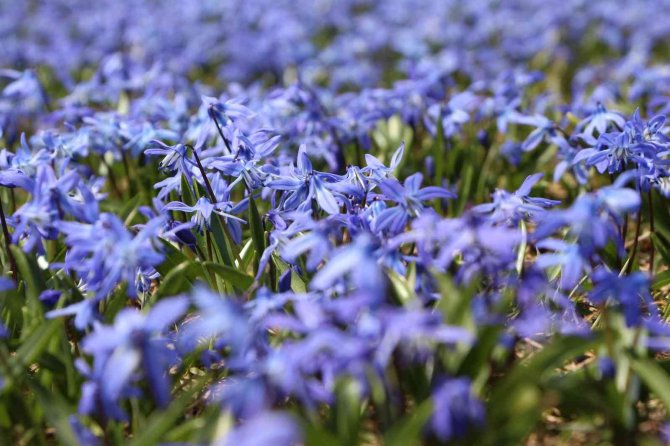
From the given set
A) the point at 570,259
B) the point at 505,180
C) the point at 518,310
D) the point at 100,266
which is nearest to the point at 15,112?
the point at 505,180

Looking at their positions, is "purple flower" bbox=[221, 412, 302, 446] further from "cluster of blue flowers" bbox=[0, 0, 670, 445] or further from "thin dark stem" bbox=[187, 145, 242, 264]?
"thin dark stem" bbox=[187, 145, 242, 264]

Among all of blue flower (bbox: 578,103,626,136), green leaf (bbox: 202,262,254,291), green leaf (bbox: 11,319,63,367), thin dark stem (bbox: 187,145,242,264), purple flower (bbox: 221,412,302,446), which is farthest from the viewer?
blue flower (bbox: 578,103,626,136)

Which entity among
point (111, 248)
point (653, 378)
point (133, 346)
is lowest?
point (653, 378)

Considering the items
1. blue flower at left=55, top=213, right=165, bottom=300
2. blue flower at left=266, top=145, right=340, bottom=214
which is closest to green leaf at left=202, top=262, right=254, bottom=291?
blue flower at left=266, top=145, right=340, bottom=214

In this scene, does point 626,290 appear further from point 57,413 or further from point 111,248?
point 57,413

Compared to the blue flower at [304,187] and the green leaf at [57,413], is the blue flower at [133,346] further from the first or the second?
the blue flower at [304,187]

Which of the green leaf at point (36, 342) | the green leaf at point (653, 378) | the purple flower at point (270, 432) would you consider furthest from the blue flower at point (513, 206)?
the green leaf at point (36, 342)

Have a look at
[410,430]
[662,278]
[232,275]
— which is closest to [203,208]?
[232,275]

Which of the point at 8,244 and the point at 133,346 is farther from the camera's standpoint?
the point at 8,244
